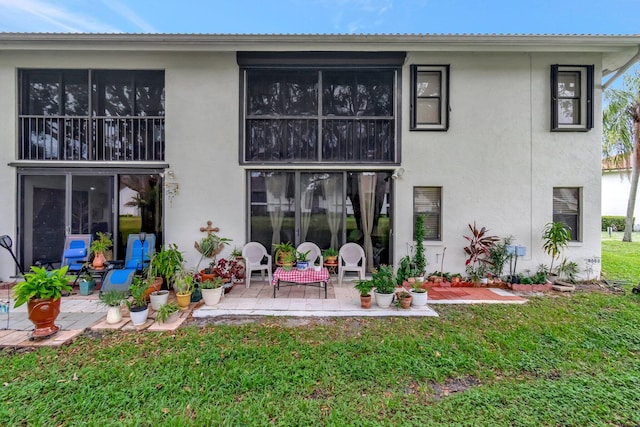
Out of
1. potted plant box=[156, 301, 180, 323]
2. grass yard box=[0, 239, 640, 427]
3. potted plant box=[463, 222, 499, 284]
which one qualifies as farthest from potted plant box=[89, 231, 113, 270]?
potted plant box=[463, 222, 499, 284]

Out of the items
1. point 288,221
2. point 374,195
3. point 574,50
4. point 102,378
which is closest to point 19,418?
point 102,378

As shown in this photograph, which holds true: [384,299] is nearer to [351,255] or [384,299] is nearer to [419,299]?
[419,299]

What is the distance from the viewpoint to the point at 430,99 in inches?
262

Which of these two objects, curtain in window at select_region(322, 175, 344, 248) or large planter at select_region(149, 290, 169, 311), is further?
curtain in window at select_region(322, 175, 344, 248)

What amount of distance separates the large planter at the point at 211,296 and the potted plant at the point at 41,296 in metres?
1.85

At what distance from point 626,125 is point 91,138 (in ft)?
66.9

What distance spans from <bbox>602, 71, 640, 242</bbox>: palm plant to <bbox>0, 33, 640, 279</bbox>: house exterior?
8.19 m

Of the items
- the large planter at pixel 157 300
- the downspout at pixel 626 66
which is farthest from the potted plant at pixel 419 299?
the downspout at pixel 626 66

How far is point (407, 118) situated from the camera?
21.3ft

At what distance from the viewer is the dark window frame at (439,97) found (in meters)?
6.43

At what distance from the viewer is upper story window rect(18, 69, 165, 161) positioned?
640 cm

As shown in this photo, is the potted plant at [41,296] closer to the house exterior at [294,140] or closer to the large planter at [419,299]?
the house exterior at [294,140]

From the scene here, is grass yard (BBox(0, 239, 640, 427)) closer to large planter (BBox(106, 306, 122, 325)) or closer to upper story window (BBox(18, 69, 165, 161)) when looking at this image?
large planter (BBox(106, 306, 122, 325))

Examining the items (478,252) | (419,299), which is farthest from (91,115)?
(478,252)
